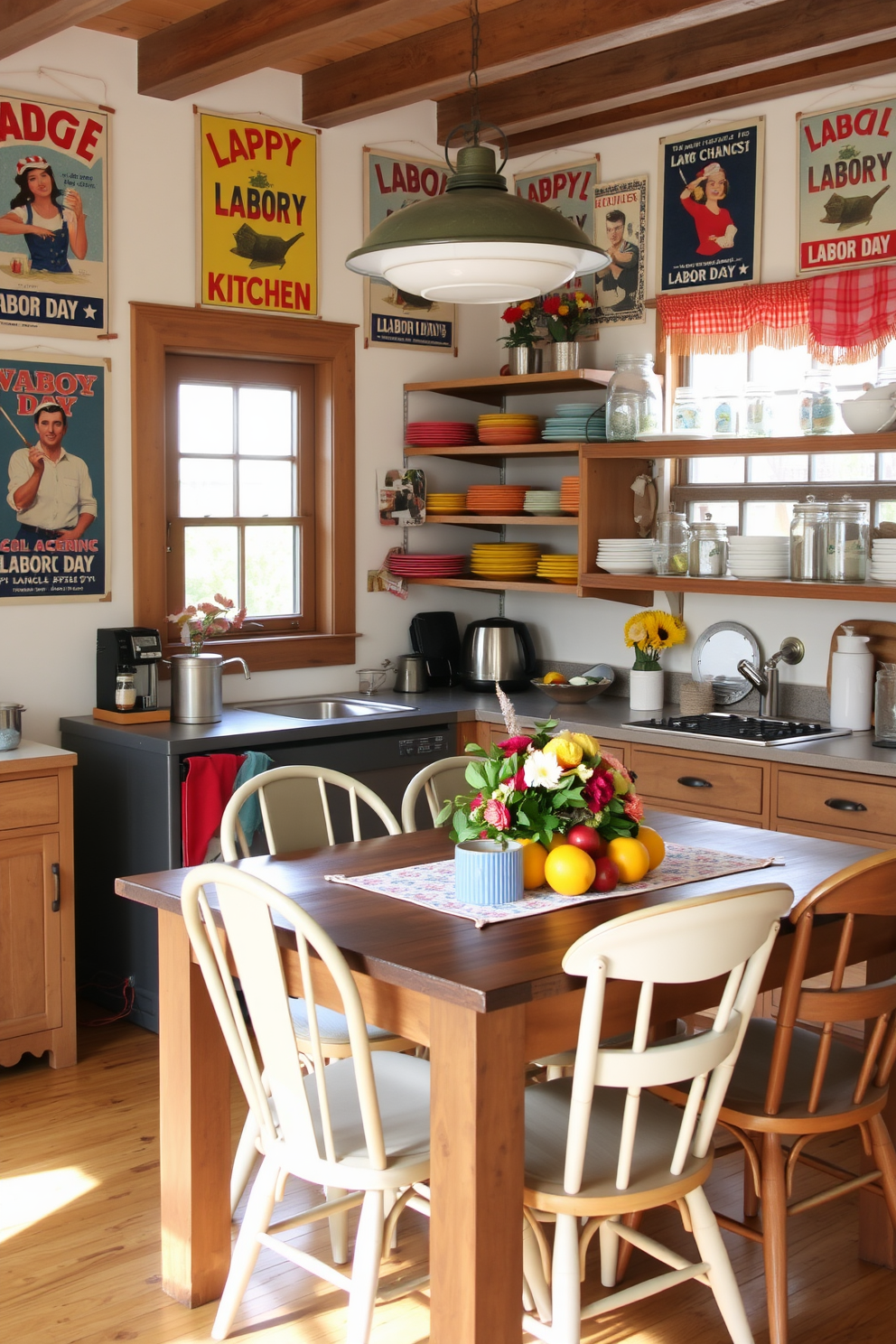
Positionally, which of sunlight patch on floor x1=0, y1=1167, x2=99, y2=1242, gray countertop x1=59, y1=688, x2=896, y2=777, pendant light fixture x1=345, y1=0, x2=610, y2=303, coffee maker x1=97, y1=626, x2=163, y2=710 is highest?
pendant light fixture x1=345, y1=0, x2=610, y2=303

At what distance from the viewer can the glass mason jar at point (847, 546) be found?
13.3ft

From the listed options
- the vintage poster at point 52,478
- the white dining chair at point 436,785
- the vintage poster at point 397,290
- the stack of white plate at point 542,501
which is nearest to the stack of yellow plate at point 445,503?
the stack of white plate at point 542,501

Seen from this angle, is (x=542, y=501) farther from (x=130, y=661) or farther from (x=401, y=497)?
(x=130, y=661)

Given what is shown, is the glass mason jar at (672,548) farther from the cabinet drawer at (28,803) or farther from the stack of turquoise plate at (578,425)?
the cabinet drawer at (28,803)

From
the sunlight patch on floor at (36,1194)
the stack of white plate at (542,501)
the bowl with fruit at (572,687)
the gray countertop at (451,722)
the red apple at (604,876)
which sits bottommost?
the sunlight patch on floor at (36,1194)

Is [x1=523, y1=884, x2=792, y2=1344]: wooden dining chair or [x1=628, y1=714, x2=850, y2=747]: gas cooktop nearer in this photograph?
[x1=523, y1=884, x2=792, y2=1344]: wooden dining chair

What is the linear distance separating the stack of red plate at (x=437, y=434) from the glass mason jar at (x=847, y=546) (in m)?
1.53

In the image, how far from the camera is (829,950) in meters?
2.51

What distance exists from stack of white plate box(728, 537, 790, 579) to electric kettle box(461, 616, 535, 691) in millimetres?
1041

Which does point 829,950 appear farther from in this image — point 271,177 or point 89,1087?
point 271,177

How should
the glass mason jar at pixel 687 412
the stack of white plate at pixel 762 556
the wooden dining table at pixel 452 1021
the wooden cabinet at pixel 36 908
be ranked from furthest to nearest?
1. the glass mason jar at pixel 687 412
2. the stack of white plate at pixel 762 556
3. the wooden cabinet at pixel 36 908
4. the wooden dining table at pixel 452 1021

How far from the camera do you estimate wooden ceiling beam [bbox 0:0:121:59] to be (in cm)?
339

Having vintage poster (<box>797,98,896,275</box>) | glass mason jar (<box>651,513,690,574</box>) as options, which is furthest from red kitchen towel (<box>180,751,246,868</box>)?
vintage poster (<box>797,98,896,275</box>)

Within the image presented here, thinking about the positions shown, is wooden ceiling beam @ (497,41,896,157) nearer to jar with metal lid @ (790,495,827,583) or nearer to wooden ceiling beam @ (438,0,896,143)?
wooden ceiling beam @ (438,0,896,143)
